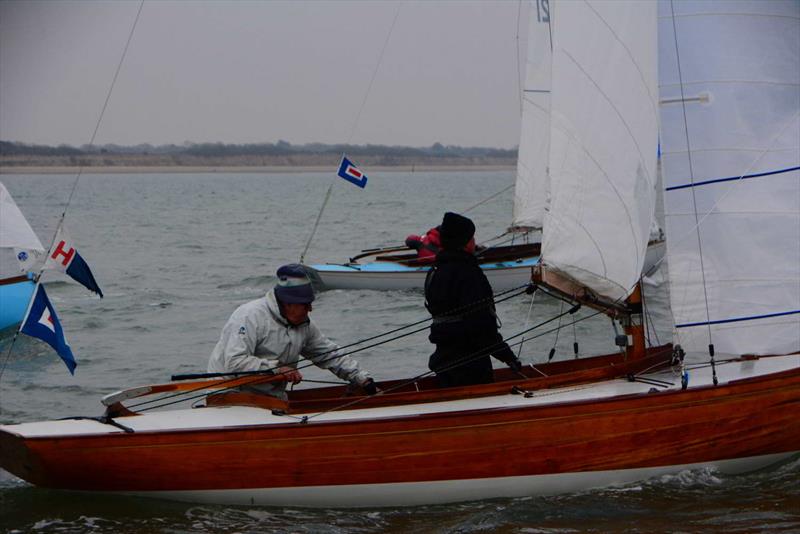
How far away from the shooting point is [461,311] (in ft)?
21.9

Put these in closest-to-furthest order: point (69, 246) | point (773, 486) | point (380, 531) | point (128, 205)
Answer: point (380, 531)
point (773, 486)
point (69, 246)
point (128, 205)

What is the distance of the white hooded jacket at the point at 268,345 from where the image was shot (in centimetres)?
668

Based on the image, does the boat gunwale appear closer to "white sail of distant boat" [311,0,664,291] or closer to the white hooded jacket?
the white hooded jacket

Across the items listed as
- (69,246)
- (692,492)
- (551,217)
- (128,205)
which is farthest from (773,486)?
(128,205)

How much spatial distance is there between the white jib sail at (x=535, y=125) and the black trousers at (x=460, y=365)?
10.5 m

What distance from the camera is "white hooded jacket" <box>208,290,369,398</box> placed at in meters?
6.68

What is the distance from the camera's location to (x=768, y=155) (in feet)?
22.3

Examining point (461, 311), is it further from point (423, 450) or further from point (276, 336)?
point (276, 336)

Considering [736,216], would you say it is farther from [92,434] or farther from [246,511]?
[92,434]

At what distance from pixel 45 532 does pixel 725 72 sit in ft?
15.8

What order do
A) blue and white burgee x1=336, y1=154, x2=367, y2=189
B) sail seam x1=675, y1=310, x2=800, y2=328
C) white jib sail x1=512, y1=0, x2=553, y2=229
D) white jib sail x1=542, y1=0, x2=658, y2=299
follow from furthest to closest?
blue and white burgee x1=336, y1=154, x2=367, y2=189, white jib sail x1=512, y1=0, x2=553, y2=229, sail seam x1=675, y1=310, x2=800, y2=328, white jib sail x1=542, y1=0, x2=658, y2=299

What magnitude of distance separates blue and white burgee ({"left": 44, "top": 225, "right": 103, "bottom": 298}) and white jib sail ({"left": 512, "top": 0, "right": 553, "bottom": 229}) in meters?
10.1

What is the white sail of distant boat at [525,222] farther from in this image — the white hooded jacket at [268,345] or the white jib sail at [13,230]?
the white hooded jacket at [268,345]

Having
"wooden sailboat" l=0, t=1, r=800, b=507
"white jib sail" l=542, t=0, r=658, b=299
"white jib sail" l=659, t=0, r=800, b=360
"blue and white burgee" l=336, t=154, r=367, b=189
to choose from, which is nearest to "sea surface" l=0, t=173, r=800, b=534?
"wooden sailboat" l=0, t=1, r=800, b=507
